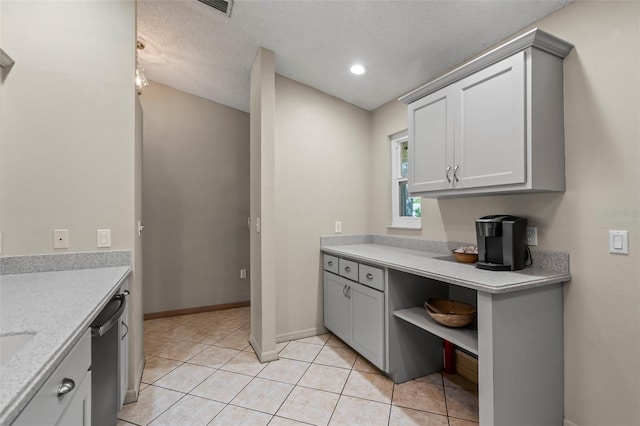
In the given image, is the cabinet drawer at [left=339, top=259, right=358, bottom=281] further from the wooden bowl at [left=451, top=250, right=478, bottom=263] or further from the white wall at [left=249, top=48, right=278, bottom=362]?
the wooden bowl at [left=451, top=250, right=478, bottom=263]

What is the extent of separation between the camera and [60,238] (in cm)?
183

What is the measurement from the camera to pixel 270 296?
2.62 metres

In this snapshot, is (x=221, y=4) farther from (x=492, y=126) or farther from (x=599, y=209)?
(x=599, y=209)

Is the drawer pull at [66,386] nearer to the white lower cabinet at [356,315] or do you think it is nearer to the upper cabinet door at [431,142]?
the white lower cabinet at [356,315]

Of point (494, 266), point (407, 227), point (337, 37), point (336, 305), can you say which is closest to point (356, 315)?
point (336, 305)

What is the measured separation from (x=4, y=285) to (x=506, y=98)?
9.16 ft

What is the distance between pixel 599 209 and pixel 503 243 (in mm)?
474

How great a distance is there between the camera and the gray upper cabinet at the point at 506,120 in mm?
1598

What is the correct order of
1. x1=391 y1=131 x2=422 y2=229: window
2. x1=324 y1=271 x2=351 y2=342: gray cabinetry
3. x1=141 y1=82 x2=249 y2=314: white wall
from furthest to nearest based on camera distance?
1. x1=141 y1=82 x2=249 y2=314: white wall
2. x1=391 y1=131 x2=422 y2=229: window
3. x1=324 y1=271 x2=351 y2=342: gray cabinetry

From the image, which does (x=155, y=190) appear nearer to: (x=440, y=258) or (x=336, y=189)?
(x=336, y=189)

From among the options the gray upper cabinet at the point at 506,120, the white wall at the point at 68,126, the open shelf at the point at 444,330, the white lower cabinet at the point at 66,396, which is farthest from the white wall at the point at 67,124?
the gray upper cabinet at the point at 506,120

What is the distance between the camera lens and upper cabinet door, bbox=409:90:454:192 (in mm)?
2045

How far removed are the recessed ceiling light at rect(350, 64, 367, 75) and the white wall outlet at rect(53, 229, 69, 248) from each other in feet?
8.06

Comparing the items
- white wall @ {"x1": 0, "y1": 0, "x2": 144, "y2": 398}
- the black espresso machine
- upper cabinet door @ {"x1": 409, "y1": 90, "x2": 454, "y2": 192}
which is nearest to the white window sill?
upper cabinet door @ {"x1": 409, "y1": 90, "x2": 454, "y2": 192}
